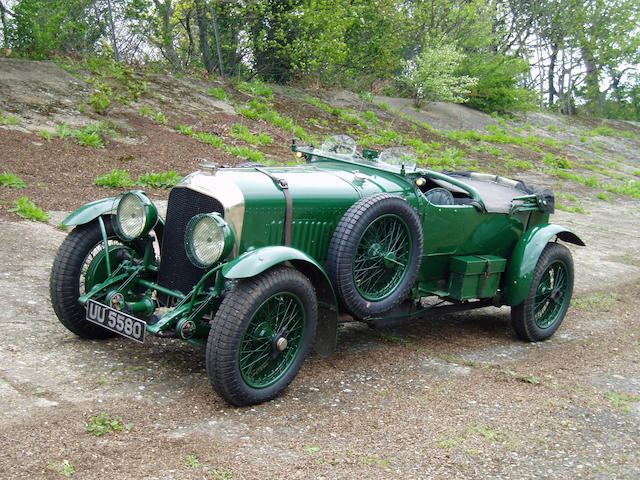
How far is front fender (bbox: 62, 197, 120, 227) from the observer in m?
4.57

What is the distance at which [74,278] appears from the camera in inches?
178

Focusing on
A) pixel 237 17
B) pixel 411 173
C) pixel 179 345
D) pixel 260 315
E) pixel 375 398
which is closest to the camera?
pixel 260 315

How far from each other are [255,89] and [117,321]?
44.9ft

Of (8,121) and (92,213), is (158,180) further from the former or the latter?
(92,213)

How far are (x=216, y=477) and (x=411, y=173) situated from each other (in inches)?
115

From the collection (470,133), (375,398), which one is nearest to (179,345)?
(375,398)

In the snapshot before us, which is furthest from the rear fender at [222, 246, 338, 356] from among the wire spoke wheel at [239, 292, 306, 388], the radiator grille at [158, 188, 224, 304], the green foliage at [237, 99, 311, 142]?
the green foliage at [237, 99, 311, 142]

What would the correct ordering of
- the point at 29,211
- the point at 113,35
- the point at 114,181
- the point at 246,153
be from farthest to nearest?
the point at 113,35 < the point at 246,153 < the point at 114,181 < the point at 29,211

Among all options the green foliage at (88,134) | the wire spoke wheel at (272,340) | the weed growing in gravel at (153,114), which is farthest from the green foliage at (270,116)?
the wire spoke wheel at (272,340)

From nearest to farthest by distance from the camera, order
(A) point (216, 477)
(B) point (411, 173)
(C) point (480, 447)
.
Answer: (A) point (216, 477), (C) point (480, 447), (B) point (411, 173)

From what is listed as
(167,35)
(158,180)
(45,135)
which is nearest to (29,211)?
(158,180)

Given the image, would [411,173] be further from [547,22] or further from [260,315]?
[547,22]

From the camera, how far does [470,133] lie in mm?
19359

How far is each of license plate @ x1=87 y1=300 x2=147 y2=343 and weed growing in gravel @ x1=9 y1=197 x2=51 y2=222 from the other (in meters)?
4.01
